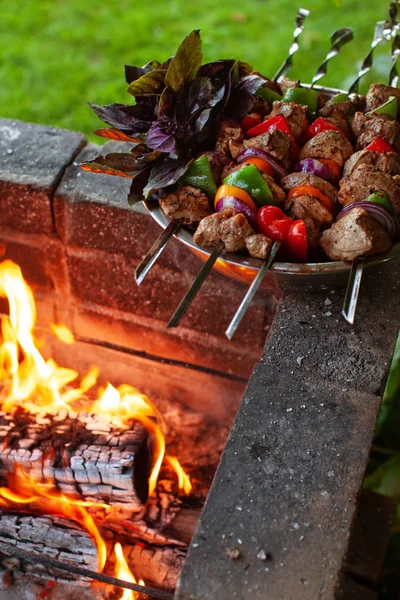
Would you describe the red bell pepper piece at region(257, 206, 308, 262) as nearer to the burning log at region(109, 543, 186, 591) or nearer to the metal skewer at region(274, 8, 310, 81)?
the metal skewer at region(274, 8, 310, 81)

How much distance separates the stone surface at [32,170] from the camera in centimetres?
212

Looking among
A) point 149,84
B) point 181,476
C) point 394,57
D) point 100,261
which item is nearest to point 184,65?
point 149,84

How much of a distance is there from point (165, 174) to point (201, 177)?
8 centimetres

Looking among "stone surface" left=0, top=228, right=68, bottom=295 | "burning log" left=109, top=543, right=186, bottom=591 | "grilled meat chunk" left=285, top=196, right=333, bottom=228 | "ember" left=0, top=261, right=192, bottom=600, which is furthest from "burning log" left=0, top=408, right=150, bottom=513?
"grilled meat chunk" left=285, top=196, right=333, bottom=228

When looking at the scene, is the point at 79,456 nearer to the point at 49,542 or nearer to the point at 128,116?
the point at 49,542

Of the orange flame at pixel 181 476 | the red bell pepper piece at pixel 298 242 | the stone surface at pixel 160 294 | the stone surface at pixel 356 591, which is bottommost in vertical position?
the stone surface at pixel 356 591

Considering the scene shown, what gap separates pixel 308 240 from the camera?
4.92ft

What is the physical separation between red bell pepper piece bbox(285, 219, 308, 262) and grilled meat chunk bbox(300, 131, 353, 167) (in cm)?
25

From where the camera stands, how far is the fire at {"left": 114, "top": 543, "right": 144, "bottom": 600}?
177 cm

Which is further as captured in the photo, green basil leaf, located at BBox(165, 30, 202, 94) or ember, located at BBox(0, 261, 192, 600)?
ember, located at BBox(0, 261, 192, 600)

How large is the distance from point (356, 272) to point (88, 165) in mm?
650

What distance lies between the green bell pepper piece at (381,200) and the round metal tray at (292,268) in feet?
0.28

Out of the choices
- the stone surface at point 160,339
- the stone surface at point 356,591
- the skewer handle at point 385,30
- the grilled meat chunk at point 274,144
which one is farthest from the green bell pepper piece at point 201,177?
the stone surface at point 356,591

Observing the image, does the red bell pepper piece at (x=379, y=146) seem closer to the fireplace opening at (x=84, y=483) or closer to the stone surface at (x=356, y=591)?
the fireplace opening at (x=84, y=483)
